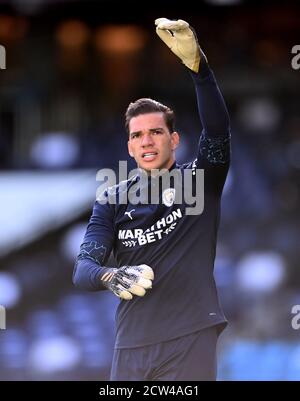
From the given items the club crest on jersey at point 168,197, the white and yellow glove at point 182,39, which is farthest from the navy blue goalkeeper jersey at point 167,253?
the white and yellow glove at point 182,39

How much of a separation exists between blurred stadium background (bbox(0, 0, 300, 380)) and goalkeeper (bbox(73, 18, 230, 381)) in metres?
4.57

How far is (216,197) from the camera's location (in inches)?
136

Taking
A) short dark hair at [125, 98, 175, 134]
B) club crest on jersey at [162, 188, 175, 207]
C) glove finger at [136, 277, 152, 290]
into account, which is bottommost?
glove finger at [136, 277, 152, 290]

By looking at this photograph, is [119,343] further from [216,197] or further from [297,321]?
[297,321]

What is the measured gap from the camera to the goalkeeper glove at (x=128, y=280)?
3.18 m

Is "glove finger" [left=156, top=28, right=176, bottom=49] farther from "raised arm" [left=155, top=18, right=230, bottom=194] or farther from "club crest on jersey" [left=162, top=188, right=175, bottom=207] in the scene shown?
"club crest on jersey" [left=162, top=188, right=175, bottom=207]

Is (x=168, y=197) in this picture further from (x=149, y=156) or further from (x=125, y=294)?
(x=125, y=294)

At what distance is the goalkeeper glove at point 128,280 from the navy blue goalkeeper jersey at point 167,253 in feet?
0.19

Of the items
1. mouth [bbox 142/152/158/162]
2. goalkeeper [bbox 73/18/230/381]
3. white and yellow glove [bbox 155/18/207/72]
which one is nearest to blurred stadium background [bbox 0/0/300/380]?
goalkeeper [bbox 73/18/230/381]

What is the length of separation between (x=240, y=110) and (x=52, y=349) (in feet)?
11.9

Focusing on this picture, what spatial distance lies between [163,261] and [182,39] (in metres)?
0.80

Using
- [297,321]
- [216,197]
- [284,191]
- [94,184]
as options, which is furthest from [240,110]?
[216,197]

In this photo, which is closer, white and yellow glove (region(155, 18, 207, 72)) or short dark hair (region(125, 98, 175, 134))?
white and yellow glove (region(155, 18, 207, 72))

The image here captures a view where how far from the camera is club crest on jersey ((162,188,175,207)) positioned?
11.3 ft
